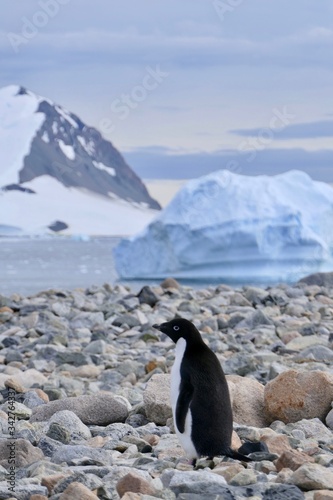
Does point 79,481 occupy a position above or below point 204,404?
below

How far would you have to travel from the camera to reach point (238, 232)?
15.1m

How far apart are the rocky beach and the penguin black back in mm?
53

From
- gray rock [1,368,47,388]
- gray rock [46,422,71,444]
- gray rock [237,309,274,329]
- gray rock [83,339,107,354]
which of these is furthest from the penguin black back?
gray rock [237,309,274,329]

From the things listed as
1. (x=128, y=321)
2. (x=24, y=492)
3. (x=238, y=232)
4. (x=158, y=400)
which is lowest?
(x=24, y=492)

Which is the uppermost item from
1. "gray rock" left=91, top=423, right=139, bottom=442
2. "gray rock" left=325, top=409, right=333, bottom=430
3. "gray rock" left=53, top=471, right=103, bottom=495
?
"gray rock" left=325, top=409, right=333, bottom=430

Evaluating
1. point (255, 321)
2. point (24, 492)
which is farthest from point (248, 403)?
point (255, 321)

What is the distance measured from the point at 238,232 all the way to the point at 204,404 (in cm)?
1245

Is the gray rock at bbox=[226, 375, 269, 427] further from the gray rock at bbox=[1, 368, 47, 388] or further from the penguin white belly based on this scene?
the gray rock at bbox=[1, 368, 47, 388]

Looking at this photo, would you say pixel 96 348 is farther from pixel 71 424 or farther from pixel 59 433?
pixel 59 433

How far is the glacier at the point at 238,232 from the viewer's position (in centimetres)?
1499

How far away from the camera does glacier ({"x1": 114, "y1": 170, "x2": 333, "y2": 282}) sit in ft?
49.2

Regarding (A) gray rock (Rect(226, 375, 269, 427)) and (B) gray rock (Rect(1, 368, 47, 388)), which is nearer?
(A) gray rock (Rect(226, 375, 269, 427))

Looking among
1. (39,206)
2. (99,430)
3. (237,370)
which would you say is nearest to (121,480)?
(99,430)

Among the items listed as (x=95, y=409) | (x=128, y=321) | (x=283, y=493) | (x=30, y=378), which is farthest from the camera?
(x=128, y=321)
